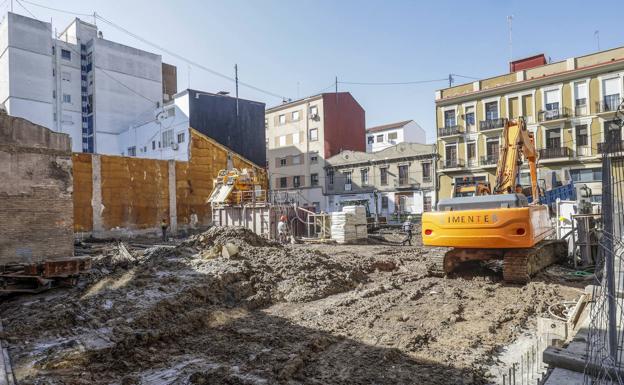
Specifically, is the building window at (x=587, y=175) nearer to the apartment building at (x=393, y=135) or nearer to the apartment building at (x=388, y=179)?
the apartment building at (x=388, y=179)

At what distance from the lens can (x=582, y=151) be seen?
2822 cm

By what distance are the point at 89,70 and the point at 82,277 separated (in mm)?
44883

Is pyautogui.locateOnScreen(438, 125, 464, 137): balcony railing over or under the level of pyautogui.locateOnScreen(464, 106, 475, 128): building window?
under

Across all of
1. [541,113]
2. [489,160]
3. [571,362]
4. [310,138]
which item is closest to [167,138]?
[310,138]

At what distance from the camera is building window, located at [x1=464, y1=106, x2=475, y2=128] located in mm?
33281

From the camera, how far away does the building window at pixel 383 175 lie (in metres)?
38.2

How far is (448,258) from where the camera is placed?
9.96 meters

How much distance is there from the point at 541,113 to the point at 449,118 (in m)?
7.07

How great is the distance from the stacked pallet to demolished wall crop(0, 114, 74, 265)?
11422 millimetres

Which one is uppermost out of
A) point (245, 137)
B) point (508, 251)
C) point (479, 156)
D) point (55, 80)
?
point (55, 80)

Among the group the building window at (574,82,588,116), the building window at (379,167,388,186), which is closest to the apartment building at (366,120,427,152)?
the building window at (379,167,388,186)

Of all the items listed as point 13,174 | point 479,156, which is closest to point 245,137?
point 479,156

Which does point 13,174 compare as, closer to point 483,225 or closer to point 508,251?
point 483,225

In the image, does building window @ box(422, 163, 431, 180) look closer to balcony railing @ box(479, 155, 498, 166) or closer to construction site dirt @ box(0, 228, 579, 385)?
balcony railing @ box(479, 155, 498, 166)
